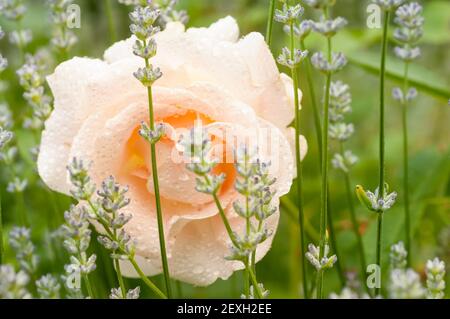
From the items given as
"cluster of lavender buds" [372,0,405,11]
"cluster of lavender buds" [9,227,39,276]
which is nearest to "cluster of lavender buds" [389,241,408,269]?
"cluster of lavender buds" [372,0,405,11]

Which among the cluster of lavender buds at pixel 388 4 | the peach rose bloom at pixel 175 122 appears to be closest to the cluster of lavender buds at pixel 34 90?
the peach rose bloom at pixel 175 122

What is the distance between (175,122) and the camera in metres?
0.55

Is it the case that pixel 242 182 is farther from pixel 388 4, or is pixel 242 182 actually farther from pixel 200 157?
pixel 388 4

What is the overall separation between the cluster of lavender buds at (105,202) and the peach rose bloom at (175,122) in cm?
4

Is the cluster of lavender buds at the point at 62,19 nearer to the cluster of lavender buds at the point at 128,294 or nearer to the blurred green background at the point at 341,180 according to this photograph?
the blurred green background at the point at 341,180

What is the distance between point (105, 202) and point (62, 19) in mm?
225

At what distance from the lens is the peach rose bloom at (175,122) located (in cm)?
52

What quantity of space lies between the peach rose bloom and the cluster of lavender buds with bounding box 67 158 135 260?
0.04 metres

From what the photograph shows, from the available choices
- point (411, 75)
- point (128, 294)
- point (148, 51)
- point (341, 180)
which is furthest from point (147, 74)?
point (341, 180)

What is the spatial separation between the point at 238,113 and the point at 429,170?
0.36 metres

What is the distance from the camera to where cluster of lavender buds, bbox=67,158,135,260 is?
0.45 metres

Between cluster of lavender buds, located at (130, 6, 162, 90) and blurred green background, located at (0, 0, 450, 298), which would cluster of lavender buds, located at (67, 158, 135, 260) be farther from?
blurred green background, located at (0, 0, 450, 298)
